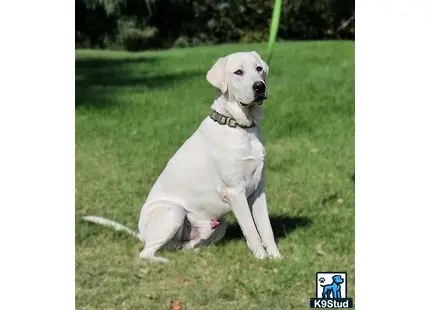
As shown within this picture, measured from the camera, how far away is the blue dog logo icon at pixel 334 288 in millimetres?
4730

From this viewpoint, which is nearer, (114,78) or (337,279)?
(337,279)

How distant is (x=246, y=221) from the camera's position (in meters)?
4.81

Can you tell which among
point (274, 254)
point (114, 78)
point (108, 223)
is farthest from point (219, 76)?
point (114, 78)

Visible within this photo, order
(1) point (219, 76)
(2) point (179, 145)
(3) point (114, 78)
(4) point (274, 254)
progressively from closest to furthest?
1. (1) point (219, 76)
2. (4) point (274, 254)
3. (2) point (179, 145)
4. (3) point (114, 78)

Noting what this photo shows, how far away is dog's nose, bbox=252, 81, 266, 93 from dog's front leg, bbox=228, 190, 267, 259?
0.63 metres

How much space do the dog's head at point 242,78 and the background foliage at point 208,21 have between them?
142 cm

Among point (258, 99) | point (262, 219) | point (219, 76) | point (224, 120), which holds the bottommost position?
point (262, 219)

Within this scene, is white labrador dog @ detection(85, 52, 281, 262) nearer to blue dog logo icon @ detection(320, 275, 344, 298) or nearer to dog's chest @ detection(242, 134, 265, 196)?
dog's chest @ detection(242, 134, 265, 196)

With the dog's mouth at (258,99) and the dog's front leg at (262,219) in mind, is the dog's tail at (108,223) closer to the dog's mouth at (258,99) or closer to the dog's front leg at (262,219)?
the dog's front leg at (262,219)

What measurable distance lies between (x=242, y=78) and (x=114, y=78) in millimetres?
2793

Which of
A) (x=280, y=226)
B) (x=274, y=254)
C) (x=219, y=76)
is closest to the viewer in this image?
(x=219, y=76)

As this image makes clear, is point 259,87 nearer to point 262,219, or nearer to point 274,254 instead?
point 262,219

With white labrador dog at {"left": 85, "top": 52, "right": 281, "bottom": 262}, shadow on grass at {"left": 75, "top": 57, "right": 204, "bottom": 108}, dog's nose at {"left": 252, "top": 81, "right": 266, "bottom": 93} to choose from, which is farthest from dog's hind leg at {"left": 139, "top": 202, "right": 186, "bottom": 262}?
shadow on grass at {"left": 75, "top": 57, "right": 204, "bottom": 108}
